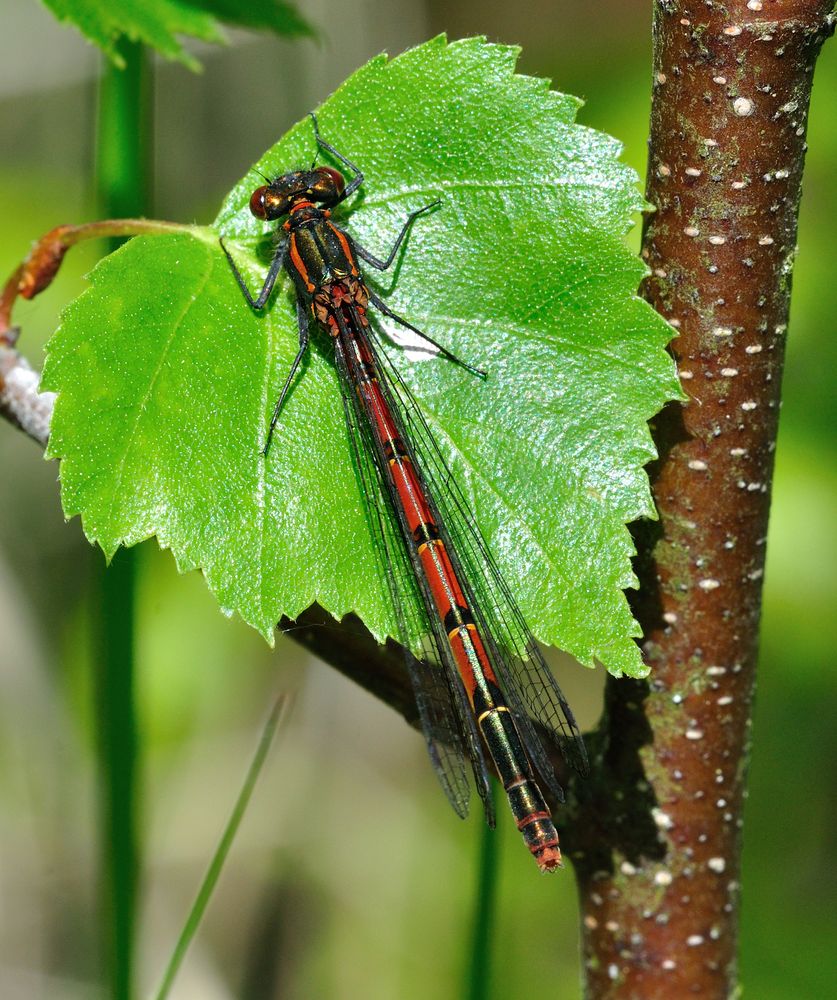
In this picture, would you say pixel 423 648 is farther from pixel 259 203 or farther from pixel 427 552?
pixel 259 203

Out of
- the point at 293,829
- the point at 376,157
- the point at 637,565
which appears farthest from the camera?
the point at 293,829

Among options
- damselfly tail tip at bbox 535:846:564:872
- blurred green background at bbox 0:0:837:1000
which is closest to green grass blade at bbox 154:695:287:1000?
damselfly tail tip at bbox 535:846:564:872

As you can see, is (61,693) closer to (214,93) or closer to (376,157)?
(214,93)

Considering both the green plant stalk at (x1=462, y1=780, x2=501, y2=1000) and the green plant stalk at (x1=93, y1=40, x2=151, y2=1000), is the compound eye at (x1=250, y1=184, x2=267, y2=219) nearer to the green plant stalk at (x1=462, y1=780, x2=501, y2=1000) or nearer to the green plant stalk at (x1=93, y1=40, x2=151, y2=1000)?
the green plant stalk at (x1=93, y1=40, x2=151, y2=1000)

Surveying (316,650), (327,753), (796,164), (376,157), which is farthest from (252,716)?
(796,164)

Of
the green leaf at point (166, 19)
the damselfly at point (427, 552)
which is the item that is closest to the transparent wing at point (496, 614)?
the damselfly at point (427, 552)

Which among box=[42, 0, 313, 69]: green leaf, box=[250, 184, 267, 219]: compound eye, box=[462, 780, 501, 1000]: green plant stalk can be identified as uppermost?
box=[42, 0, 313, 69]: green leaf

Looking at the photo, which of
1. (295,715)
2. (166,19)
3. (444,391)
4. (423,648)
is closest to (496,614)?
(423,648)
